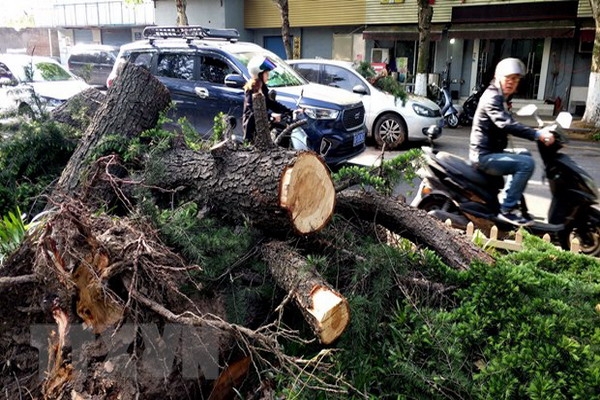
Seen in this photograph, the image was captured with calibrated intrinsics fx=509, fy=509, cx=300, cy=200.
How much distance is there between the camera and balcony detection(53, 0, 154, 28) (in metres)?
28.1

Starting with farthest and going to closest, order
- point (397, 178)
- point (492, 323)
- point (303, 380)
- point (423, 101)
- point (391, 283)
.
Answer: point (423, 101) < point (397, 178) < point (391, 283) < point (492, 323) < point (303, 380)

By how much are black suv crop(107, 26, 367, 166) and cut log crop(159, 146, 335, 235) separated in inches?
164

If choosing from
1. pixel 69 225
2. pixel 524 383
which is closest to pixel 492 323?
pixel 524 383

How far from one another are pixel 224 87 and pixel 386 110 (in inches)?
153

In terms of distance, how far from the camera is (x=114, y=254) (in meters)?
2.84

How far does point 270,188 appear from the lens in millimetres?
3197

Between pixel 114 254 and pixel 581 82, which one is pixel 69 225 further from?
pixel 581 82

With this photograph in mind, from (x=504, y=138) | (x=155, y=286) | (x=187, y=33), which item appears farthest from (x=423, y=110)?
(x=155, y=286)

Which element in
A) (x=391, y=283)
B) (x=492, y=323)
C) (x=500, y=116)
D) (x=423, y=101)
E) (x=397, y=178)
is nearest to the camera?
(x=492, y=323)

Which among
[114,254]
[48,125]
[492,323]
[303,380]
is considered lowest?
[303,380]

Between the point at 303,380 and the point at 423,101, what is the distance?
30.5 feet

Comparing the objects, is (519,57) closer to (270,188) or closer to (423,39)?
(423,39)

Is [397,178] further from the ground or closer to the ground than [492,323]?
further from the ground

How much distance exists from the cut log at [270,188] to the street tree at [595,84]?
1243 cm
